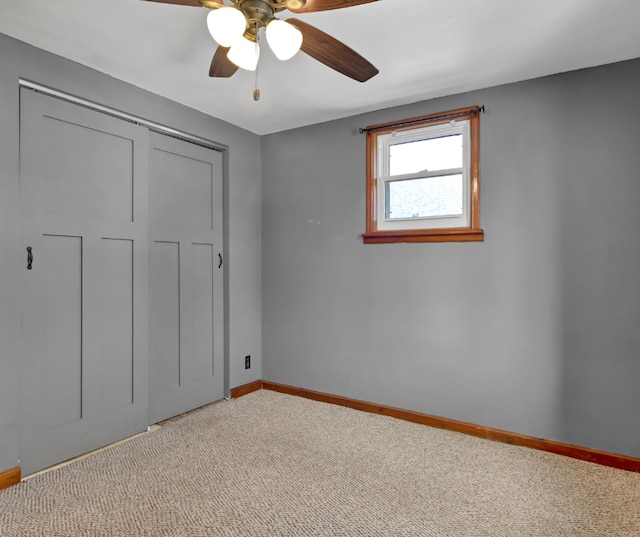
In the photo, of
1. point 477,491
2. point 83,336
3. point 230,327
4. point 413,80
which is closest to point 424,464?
point 477,491

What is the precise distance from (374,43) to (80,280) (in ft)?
7.24

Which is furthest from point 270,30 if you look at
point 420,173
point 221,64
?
point 420,173

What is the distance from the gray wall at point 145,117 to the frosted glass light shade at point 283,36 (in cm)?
160

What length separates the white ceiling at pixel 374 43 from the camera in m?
2.00

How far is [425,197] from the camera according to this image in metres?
3.15

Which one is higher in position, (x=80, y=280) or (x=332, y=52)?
(x=332, y=52)

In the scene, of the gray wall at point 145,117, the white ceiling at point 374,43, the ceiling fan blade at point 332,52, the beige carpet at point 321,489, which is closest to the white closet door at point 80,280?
the gray wall at point 145,117

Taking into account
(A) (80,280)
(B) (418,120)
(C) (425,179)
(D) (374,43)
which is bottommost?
(A) (80,280)

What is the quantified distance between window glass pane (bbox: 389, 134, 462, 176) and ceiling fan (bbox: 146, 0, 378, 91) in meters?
1.36

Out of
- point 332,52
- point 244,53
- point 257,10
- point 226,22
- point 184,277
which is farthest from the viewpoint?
point 184,277

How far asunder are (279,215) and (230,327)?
3.58ft

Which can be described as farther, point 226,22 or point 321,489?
point 321,489

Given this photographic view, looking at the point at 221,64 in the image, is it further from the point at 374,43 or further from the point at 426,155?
the point at 426,155

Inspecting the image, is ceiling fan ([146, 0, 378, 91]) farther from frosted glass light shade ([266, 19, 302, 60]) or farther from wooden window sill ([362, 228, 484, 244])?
wooden window sill ([362, 228, 484, 244])
